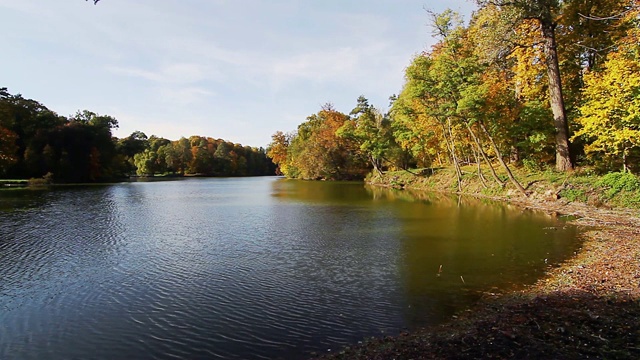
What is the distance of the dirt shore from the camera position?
5680mm

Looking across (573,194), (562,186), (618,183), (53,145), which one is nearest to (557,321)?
Result: (618,183)

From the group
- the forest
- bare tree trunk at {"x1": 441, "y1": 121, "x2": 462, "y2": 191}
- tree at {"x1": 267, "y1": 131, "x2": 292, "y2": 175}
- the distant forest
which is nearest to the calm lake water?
the forest

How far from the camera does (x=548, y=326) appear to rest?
647 centimetres

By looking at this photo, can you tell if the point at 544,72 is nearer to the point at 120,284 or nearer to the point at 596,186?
the point at 596,186

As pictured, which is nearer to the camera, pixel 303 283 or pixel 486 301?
pixel 486 301

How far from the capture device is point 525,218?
1991cm

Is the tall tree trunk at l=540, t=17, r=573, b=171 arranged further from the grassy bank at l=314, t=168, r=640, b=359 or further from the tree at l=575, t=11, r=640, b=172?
the grassy bank at l=314, t=168, r=640, b=359

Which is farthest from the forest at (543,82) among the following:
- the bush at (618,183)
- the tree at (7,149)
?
the tree at (7,149)

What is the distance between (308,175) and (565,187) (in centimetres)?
5447

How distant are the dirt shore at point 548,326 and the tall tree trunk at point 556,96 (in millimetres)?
16751

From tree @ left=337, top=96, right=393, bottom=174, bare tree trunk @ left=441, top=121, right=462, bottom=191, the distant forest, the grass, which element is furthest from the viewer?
the distant forest

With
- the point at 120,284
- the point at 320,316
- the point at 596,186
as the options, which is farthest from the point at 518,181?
the point at 120,284

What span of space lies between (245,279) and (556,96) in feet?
76.7

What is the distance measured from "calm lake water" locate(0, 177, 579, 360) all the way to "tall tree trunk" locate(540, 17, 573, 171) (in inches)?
310
